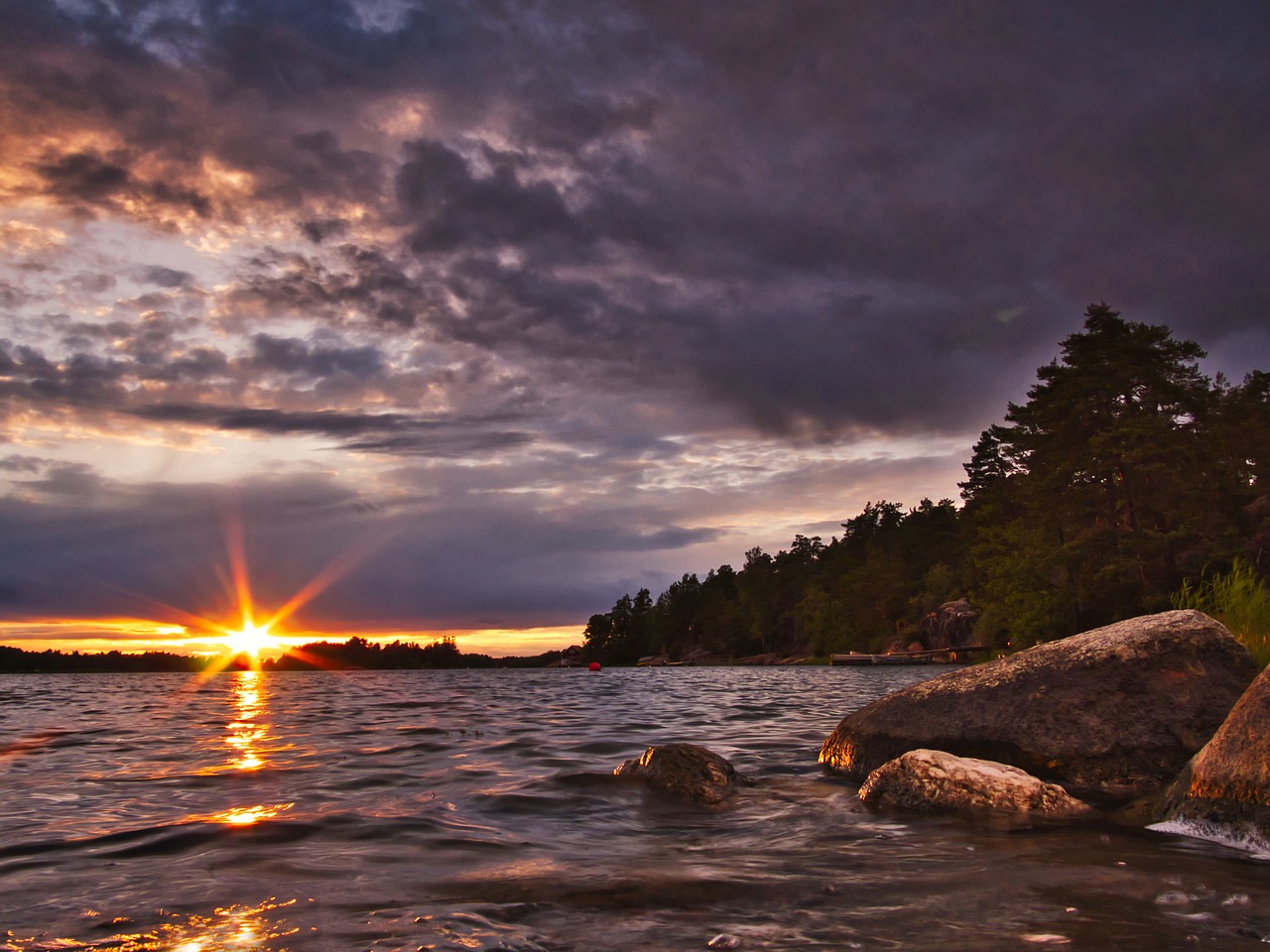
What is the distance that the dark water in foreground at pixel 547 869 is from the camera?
3.90 meters

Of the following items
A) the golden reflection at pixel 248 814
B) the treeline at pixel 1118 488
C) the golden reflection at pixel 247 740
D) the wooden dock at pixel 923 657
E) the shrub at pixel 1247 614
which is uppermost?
the treeline at pixel 1118 488

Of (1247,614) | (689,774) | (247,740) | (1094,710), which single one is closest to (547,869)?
(689,774)

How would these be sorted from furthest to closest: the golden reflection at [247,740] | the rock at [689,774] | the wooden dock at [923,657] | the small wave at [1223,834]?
the wooden dock at [923,657] < the golden reflection at [247,740] < the rock at [689,774] < the small wave at [1223,834]

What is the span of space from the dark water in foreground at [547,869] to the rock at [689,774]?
27 cm

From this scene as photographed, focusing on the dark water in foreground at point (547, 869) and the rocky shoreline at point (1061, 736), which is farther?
the rocky shoreline at point (1061, 736)

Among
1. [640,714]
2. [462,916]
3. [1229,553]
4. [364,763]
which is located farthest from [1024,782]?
[1229,553]

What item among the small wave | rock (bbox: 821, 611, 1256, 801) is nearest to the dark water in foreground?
the small wave

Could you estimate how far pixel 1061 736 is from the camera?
8562 mm

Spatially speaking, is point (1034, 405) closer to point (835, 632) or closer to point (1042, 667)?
point (1042, 667)

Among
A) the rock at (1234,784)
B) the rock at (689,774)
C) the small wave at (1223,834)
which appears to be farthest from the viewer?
the rock at (689,774)

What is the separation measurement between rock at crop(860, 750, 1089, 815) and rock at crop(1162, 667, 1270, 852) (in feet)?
2.98

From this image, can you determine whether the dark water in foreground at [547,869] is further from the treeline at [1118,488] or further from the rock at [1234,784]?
the treeline at [1118,488]

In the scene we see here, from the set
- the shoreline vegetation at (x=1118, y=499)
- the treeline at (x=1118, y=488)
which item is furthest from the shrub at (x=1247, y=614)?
the treeline at (x=1118, y=488)

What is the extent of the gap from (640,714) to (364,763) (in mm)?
9663
